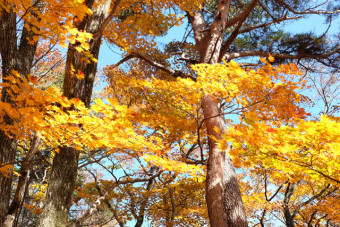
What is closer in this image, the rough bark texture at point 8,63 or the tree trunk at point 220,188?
the rough bark texture at point 8,63

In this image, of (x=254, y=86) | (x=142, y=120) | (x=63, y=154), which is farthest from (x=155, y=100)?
(x=63, y=154)

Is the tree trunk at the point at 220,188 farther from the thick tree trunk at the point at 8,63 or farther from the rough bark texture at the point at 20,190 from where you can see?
the thick tree trunk at the point at 8,63

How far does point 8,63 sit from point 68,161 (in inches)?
51.6

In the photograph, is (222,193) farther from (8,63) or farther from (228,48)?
(228,48)

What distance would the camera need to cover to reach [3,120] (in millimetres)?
2758

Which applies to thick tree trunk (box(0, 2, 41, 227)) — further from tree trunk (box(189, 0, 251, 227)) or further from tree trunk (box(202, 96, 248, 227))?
tree trunk (box(202, 96, 248, 227))

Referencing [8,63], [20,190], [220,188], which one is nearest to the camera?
[8,63]

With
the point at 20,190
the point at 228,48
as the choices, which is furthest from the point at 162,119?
the point at 20,190

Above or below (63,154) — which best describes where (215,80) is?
above

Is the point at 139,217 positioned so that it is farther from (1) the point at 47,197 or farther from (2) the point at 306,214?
(1) the point at 47,197

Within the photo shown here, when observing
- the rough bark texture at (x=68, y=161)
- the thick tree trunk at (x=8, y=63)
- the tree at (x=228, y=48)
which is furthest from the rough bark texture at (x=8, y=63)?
the tree at (x=228, y=48)

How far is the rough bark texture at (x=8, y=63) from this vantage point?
270 cm

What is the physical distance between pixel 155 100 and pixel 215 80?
6.54ft

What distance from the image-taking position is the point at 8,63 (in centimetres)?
292
